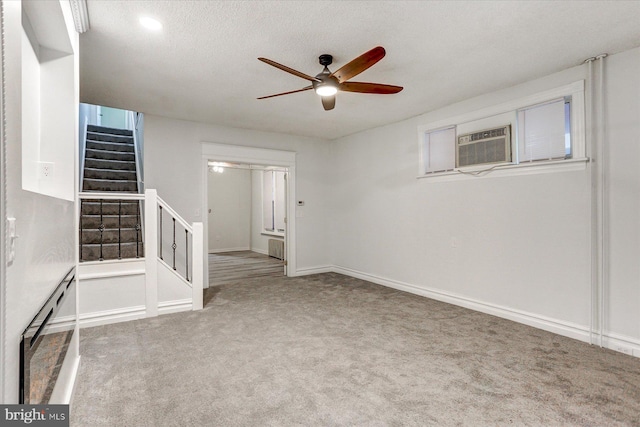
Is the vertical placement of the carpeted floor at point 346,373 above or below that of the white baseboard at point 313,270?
below

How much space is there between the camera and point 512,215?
3.61 metres

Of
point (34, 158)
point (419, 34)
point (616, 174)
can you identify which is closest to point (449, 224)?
point (616, 174)

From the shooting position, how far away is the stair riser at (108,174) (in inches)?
211

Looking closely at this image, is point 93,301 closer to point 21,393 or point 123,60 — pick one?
point 123,60

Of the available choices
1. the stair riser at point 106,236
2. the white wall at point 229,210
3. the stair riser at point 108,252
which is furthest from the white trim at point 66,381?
the white wall at point 229,210

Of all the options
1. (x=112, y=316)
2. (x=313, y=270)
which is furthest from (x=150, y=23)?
(x=313, y=270)

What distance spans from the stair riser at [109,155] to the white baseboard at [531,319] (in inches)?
209

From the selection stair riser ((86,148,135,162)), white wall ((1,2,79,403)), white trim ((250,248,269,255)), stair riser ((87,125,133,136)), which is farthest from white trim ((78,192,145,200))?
white trim ((250,248,269,255))

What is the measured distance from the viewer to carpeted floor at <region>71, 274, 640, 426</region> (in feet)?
6.48

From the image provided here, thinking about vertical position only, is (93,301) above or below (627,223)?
below

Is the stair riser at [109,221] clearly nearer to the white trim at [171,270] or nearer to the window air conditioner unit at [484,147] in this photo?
the white trim at [171,270]

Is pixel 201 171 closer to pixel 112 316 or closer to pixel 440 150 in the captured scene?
pixel 112 316

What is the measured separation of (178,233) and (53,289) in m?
3.44

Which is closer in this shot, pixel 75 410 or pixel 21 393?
pixel 21 393
